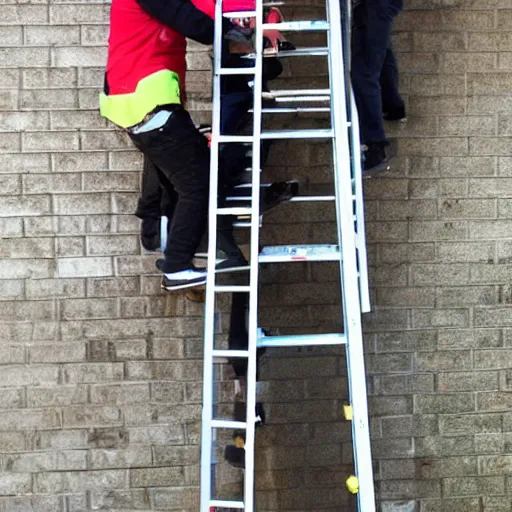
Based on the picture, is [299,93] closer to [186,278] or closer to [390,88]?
[390,88]

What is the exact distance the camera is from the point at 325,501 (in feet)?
15.6

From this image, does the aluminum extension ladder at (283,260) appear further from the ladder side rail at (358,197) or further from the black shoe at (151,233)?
the black shoe at (151,233)

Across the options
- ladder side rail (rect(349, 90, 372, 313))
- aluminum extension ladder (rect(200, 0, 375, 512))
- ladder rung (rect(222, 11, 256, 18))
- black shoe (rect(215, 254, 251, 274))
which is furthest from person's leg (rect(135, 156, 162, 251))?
ladder side rail (rect(349, 90, 372, 313))

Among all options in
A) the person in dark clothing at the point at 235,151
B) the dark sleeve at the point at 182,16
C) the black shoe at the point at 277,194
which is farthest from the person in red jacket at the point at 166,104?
the black shoe at the point at 277,194

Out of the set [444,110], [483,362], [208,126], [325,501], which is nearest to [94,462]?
[325,501]

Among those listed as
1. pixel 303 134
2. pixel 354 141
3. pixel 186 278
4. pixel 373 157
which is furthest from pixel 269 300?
pixel 303 134

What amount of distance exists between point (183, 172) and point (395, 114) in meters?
1.45

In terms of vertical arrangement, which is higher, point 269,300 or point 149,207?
point 149,207

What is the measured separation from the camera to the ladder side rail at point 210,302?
3.41 meters

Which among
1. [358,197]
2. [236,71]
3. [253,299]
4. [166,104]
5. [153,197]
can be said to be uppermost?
[236,71]

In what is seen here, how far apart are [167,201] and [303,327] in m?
1.22

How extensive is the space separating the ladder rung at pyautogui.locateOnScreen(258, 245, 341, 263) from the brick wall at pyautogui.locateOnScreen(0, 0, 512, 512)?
1110 millimetres

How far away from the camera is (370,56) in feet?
12.4

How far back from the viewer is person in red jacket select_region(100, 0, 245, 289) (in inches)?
141
